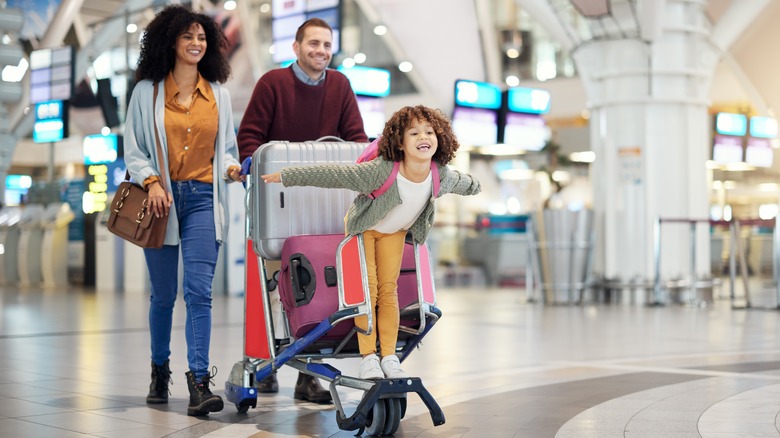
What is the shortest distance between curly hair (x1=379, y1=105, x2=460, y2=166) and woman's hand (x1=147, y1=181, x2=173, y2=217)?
1.01m

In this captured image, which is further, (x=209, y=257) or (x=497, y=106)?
(x=497, y=106)

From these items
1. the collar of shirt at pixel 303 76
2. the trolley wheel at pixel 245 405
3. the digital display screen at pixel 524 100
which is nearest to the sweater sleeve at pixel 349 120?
the collar of shirt at pixel 303 76

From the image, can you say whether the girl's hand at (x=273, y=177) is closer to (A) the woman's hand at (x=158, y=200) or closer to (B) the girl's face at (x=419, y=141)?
(B) the girl's face at (x=419, y=141)

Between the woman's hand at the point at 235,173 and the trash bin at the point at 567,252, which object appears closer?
the woman's hand at the point at 235,173

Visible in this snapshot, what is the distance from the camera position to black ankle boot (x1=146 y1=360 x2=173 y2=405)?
479 cm

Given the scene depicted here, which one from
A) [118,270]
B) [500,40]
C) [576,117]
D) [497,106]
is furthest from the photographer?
[500,40]

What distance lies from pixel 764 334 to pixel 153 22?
5924 millimetres

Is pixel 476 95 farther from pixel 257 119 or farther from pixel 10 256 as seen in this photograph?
pixel 257 119

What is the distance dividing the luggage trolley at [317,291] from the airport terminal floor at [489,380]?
0.20 m

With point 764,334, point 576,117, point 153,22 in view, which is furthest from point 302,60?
point 576,117

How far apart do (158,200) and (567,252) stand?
30.1 ft

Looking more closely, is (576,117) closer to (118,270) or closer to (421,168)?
(118,270)

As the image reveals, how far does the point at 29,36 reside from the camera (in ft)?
90.6

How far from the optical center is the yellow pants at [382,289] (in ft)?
13.4
